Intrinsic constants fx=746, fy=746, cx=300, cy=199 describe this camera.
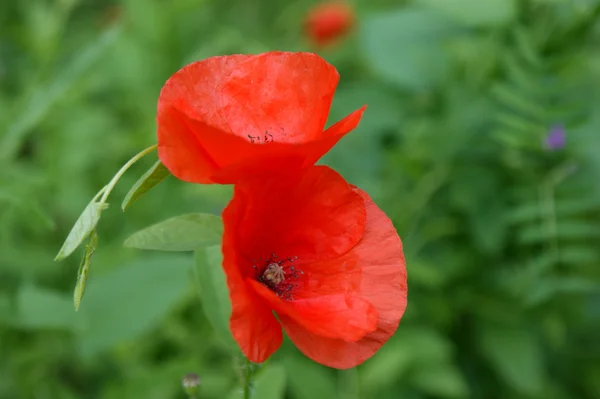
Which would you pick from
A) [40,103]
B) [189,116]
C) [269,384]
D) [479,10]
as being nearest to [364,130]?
[479,10]

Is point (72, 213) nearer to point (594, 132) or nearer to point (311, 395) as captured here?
point (311, 395)

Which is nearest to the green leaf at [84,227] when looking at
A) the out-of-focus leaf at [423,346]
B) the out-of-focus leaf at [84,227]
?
the out-of-focus leaf at [84,227]

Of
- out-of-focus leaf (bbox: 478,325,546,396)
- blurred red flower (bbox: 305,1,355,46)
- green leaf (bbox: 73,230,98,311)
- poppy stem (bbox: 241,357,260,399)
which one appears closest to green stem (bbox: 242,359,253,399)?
poppy stem (bbox: 241,357,260,399)

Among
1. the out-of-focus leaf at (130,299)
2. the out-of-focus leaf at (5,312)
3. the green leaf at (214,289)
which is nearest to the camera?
the green leaf at (214,289)

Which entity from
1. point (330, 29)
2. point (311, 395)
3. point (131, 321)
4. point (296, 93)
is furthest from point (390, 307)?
point (330, 29)

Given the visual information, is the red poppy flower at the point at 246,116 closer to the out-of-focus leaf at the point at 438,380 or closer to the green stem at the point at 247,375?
the green stem at the point at 247,375

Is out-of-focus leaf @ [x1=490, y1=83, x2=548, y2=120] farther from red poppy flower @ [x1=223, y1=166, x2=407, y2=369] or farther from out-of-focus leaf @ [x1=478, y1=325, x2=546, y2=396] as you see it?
red poppy flower @ [x1=223, y1=166, x2=407, y2=369]

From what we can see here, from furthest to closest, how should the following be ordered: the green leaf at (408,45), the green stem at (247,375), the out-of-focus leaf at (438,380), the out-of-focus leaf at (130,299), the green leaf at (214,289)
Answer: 1. the green leaf at (408,45)
2. the out-of-focus leaf at (438,380)
3. the out-of-focus leaf at (130,299)
4. the green leaf at (214,289)
5. the green stem at (247,375)

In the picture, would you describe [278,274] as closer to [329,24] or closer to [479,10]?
[479,10]
